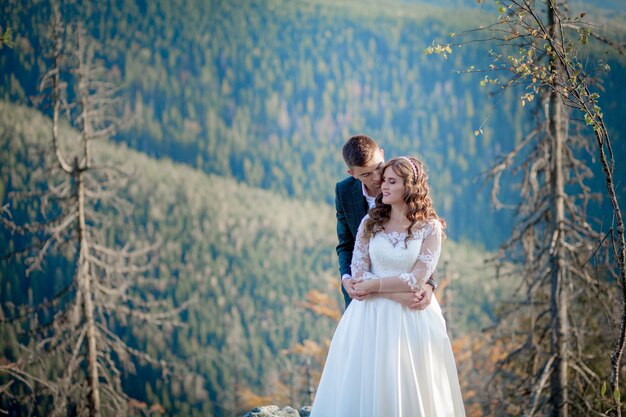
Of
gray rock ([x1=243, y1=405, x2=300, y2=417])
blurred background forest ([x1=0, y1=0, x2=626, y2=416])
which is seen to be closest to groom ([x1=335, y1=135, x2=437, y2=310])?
gray rock ([x1=243, y1=405, x2=300, y2=417])

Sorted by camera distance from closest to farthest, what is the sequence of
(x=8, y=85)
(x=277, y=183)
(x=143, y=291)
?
(x=8, y=85), (x=143, y=291), (x=277, y=183)

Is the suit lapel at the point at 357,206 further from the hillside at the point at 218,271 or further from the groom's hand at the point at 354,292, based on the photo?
Result: the hillside at the point at 218,271

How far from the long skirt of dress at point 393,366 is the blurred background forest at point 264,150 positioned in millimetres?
12723

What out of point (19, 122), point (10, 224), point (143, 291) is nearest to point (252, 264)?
point (143, 291)

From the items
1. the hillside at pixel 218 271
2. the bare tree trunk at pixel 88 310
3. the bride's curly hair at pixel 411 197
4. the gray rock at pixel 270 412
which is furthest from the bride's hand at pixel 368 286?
the hillside at pixel 218 271

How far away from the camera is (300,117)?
20.4 m

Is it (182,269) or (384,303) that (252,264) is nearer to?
(182,269)

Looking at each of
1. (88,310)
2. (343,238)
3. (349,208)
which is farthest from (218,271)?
(349,208)

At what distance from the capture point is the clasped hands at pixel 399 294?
383 centimetres

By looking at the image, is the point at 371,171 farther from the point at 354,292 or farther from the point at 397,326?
the point at 397,326

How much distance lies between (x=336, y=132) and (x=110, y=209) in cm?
641

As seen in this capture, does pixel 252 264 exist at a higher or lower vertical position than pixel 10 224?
lower

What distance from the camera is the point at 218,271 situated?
18891 mm

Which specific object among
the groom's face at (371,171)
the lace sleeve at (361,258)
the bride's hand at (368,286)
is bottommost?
the bride's hand at (368,286)
